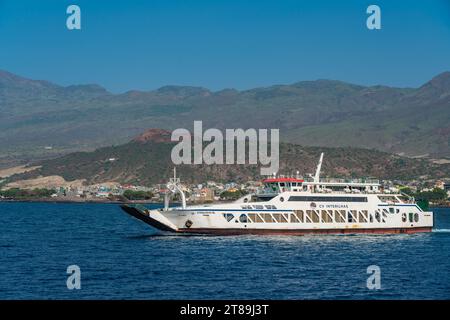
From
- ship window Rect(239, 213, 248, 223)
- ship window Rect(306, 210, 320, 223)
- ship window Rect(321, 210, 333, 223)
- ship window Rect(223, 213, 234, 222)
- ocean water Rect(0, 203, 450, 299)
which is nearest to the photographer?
ocean water Rect(0, 203, 450, 299)

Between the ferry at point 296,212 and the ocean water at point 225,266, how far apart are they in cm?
148

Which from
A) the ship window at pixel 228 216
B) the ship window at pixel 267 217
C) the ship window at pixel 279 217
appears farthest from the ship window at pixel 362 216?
the ship window at pixel 228 216

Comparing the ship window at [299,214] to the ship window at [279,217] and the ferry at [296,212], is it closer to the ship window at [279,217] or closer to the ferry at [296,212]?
the ferry at [296,212]

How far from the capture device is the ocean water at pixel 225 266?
49.0 m

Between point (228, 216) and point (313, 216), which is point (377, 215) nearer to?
point (313, 216)

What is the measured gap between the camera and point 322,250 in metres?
69.2

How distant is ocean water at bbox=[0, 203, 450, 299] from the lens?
49.0 meters

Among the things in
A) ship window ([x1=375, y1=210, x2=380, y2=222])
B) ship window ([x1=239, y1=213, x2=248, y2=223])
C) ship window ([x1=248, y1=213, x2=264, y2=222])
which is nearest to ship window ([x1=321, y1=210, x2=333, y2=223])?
ship window ([x1=375, y1=210, x2=380, y2=222])

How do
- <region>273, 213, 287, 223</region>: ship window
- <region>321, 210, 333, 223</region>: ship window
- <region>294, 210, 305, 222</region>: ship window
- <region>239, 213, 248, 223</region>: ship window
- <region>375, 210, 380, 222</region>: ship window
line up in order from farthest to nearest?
<region>375, 210, 380, 222</region>: ship window < <region>321, 210, 333, 223</region>: ship window < <region>294, 210, 305, 222</region>: ship window < <region>273, 213, 287, 223</region>: ship window < <region>239, 213, 248, 223</region>: ship window

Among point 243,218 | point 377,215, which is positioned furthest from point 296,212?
point 377,215

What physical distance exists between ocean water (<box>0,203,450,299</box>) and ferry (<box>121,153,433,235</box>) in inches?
58.2

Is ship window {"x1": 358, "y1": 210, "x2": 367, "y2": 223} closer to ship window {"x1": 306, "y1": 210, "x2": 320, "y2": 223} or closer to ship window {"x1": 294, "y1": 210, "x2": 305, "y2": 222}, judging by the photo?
ship window {"x1": 306, "y1": 210, "x2": 320, "y2": 223}

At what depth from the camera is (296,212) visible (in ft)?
261
